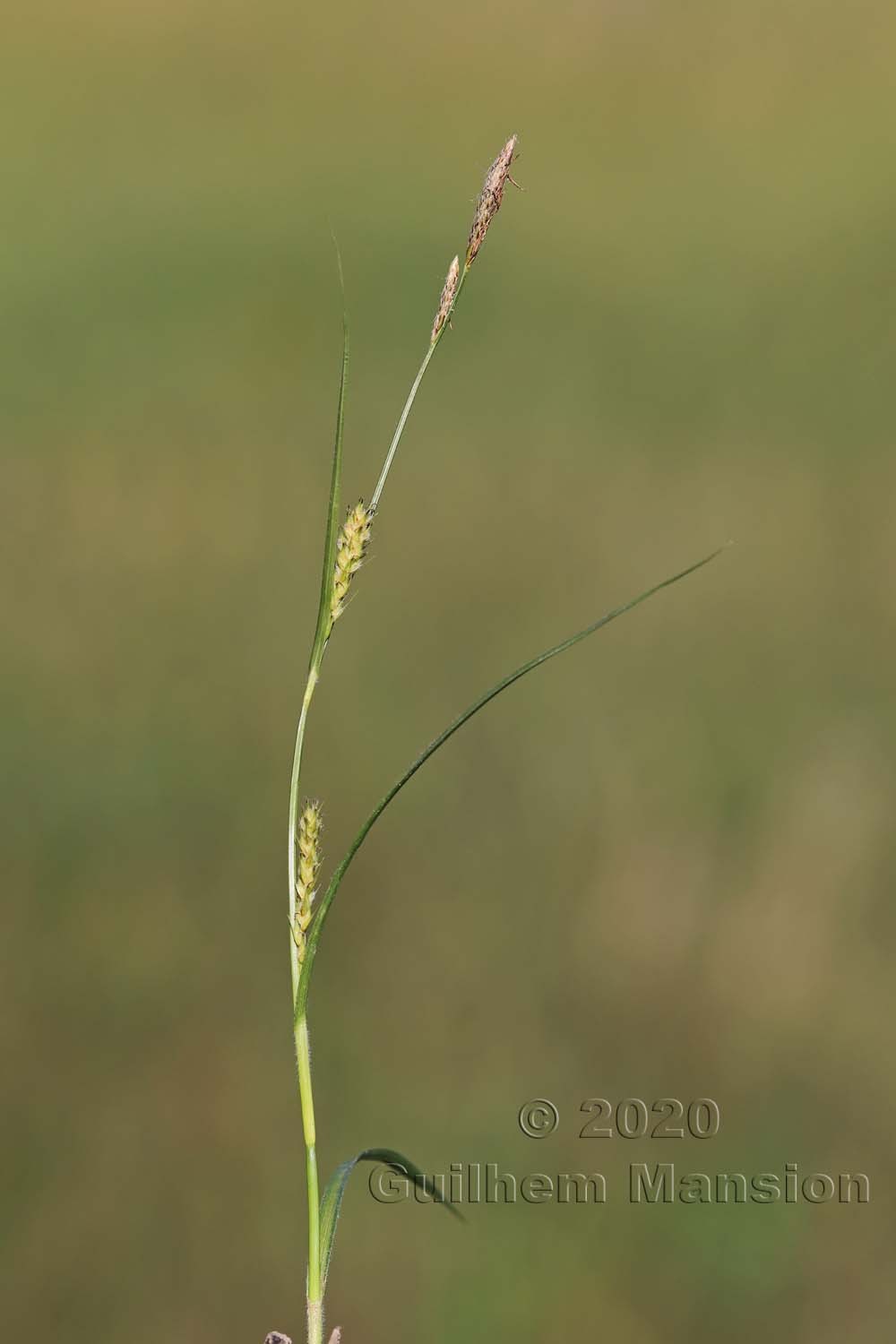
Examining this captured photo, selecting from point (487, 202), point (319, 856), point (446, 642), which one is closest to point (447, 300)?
point (487, 202)

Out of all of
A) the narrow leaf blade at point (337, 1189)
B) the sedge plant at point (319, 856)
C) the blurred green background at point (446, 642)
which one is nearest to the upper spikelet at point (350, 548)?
the sedge plant at point (319, 856)

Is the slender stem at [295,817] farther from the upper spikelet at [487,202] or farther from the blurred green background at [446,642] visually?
the blurred green background at [446,642]

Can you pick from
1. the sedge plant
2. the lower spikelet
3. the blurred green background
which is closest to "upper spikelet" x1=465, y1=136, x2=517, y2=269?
the sedge plant

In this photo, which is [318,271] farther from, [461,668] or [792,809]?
[792,809]

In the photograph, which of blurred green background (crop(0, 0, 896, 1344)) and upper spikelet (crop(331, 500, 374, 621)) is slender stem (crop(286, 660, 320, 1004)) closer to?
upper spikelet (crop(331, 500, 374, 621))

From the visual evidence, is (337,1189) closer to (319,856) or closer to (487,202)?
(319,856)

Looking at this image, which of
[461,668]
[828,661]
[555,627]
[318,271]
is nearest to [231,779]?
[461,668]
